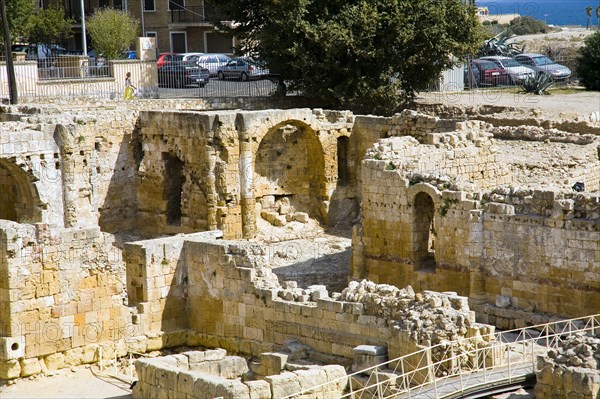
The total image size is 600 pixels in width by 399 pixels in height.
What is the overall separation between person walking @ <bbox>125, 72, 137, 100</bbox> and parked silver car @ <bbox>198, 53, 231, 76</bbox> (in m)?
7.46

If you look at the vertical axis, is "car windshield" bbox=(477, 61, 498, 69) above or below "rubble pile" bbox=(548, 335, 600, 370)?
above

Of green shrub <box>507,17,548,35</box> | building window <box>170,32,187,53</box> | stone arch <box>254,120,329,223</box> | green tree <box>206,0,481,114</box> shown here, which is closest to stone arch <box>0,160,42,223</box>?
stone arch <box>254,120,329,223</box>

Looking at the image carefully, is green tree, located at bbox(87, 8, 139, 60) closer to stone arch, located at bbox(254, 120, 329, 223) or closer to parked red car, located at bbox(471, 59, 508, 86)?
parked red car, located at bbox(471, 59, 508, 86)

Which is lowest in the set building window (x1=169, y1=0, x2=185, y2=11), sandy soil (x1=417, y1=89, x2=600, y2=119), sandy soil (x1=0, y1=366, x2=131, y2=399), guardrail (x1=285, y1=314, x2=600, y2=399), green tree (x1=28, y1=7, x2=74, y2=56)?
sandy soil (x1=0, y1=366, x2=131, y2=399)

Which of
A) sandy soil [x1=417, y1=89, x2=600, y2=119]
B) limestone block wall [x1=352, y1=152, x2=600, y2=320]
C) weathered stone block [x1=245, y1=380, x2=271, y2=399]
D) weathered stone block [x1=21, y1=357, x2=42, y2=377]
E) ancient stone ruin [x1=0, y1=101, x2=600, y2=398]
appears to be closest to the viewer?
weathered stone block [x1=245, y1=380, x2=271, y2=399]

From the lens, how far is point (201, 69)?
44.2 metres

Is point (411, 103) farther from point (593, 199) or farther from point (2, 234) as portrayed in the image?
point (2, 234)

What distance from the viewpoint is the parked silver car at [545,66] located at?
152 feet

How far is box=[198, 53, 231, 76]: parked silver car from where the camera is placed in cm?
Result: 4747

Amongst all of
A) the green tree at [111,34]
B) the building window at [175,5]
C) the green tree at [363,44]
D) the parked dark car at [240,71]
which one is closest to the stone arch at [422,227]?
the green tree at [363,44]

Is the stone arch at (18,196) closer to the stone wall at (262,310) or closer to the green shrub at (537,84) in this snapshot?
the stone wall at (262,310)

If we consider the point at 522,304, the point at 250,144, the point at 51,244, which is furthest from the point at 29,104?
the point at 522,304

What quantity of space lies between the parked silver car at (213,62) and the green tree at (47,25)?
7.06m

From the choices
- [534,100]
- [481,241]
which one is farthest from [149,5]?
[481,241]
